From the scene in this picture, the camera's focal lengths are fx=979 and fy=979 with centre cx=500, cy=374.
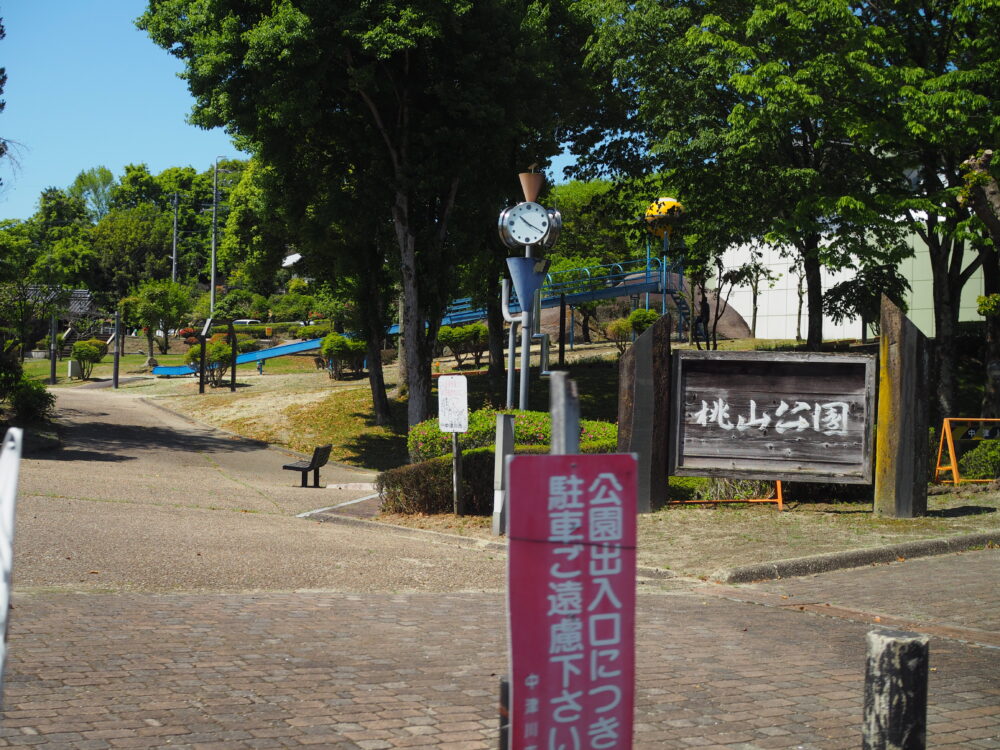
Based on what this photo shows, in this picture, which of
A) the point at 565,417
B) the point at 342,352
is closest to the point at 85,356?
the point at 342,352

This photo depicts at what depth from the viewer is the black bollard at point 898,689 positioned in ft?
11.6

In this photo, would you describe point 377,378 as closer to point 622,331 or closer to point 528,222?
point 622,331

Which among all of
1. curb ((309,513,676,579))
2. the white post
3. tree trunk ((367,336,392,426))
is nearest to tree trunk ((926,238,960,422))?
the white post

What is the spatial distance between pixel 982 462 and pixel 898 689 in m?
12.6

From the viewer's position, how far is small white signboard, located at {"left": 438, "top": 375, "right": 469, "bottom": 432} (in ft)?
40.9

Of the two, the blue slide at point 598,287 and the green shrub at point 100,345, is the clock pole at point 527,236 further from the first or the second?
the green shrub at point 100,345

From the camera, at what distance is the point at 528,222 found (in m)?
14.5

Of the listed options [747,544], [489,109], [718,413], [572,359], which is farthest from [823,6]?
[572,359]

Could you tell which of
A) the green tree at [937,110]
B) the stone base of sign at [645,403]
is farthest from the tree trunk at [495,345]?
the stone base of sign at [645,403]

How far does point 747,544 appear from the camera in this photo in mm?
10656

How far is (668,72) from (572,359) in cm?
1527

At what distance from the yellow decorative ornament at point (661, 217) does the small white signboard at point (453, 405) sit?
50.7 ft

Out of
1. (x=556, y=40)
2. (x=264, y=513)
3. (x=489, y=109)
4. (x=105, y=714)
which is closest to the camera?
(x=105, y=714)

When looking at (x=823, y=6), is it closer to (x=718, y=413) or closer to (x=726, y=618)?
(x=718, y=413)
